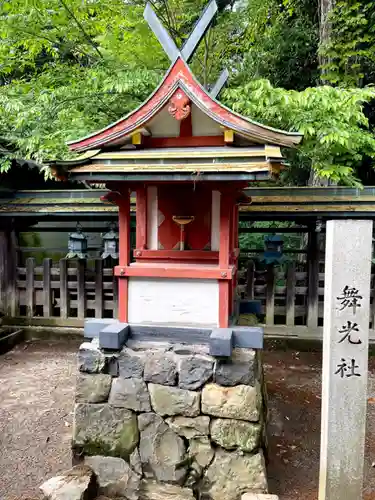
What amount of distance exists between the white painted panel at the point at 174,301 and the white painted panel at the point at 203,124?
1.50 metres

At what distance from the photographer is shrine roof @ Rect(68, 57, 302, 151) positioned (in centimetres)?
355

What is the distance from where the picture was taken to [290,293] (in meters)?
7.57

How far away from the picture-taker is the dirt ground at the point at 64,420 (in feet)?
12.8

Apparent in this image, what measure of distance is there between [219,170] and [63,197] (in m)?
5.45

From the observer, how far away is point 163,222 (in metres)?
4.13

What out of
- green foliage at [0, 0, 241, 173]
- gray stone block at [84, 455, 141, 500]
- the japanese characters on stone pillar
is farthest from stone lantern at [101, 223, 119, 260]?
the japanese characters on stone pillar

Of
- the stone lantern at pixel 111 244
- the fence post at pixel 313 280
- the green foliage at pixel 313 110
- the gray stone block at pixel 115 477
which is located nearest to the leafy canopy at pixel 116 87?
the green foliage at pixel 313 110

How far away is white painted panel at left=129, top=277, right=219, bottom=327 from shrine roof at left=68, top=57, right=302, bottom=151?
147 centimetres

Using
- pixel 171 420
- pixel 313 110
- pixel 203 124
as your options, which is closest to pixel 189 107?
pixel 203 124

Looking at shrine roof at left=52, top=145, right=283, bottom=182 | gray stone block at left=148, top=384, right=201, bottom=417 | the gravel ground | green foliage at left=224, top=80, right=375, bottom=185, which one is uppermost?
green foliage at left=224, top=80, right=375, bottom=185

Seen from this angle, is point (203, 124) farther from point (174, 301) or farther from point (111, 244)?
point (111, 244)

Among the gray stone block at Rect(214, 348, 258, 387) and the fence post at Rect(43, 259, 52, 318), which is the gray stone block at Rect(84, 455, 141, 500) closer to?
the gray stone block at Rect(214, 348, 258, 387)

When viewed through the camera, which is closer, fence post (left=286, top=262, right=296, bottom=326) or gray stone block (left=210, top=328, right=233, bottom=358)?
gray stone block (left=210, top=328, right=233, bottom=358)

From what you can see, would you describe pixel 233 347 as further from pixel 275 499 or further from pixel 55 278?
pixel 55 278
